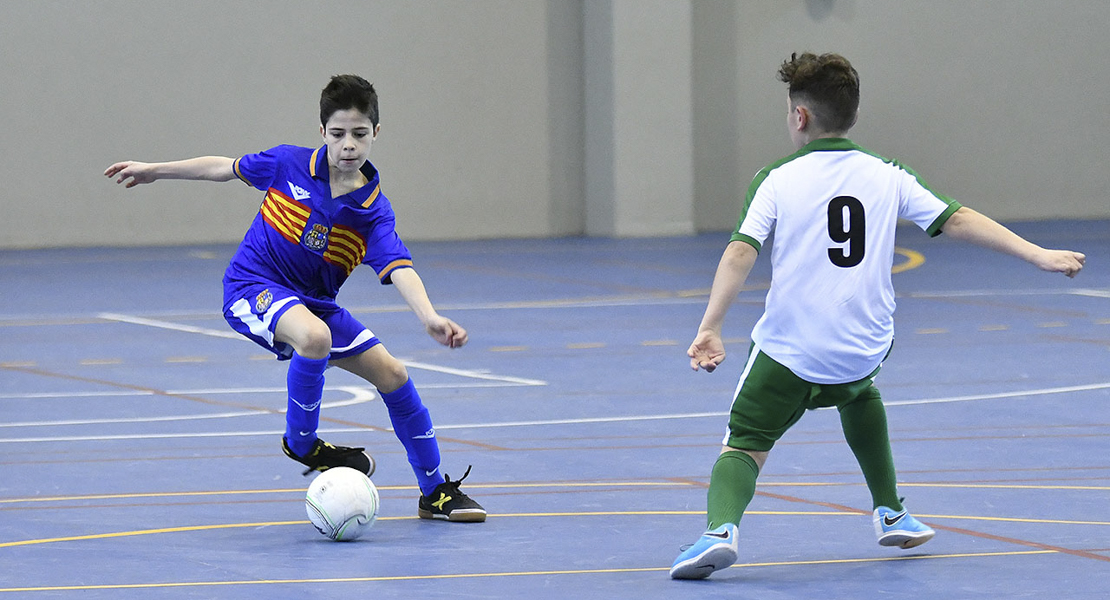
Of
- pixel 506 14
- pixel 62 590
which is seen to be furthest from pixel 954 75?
pixel 62 590

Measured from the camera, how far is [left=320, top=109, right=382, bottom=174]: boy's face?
222 inches

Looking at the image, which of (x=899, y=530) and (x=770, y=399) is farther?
(x=899, y=530)

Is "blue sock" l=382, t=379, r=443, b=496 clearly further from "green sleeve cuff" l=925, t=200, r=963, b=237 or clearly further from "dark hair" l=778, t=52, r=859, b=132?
"green sleeve cuff" l=925, t=200, r=963, b=237

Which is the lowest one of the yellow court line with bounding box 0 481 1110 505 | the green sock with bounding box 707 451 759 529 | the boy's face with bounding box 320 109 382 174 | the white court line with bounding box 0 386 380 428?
the white court line with bounding box 0 386 380 428

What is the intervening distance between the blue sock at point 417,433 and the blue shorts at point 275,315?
0.22 metres

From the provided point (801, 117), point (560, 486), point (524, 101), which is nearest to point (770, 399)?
point (801, 117)

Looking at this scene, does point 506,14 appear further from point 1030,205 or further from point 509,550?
point 509,550

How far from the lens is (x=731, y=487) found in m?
4.78

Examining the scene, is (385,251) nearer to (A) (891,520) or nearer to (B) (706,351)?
(B) (706,351)

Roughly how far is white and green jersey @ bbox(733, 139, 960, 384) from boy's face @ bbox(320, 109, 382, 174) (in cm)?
152

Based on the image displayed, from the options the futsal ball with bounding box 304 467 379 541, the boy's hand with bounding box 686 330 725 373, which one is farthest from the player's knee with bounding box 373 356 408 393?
the boy's hand with bounding box 686 330 725 373

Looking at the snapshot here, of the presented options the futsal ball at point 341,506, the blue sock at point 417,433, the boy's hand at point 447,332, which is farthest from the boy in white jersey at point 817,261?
the blue sock at point 417,433

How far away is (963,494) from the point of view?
611 centimetres

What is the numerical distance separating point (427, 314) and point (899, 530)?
1.65 metres
